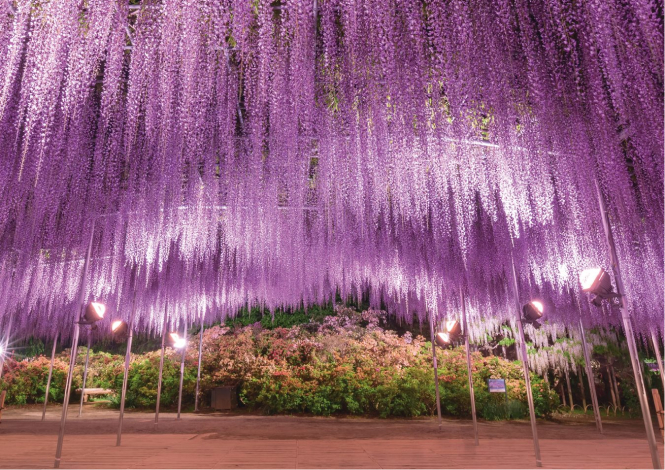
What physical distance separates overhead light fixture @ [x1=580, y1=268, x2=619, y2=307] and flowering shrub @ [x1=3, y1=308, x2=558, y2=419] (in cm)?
642

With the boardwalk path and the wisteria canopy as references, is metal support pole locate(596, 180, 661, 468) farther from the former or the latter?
the boardwalk path

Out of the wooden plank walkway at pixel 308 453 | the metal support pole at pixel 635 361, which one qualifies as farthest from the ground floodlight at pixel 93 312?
the metal support pole at pixel 635 361

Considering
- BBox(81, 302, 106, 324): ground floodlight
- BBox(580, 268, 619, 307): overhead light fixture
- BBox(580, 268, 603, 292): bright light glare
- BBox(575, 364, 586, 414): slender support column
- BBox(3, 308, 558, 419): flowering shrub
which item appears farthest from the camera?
BBox(575, 364, 586, 414): slender support column

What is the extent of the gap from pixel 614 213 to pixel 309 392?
24.3 ft

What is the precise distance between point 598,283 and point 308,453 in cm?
351

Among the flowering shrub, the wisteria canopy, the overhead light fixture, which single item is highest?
the wisteria canopy

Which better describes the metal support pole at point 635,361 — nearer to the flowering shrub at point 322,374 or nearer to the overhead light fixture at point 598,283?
the overhead light fixture at point 598,283

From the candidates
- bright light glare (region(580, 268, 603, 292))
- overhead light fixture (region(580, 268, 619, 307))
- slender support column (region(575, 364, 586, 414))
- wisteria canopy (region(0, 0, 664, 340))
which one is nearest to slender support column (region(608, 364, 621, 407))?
slender support column (region(575, 364, 586, 414))

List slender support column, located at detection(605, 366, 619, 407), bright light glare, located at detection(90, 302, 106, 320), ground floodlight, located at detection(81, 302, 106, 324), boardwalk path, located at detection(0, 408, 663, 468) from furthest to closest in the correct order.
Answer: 1. slender support column, located at detection(605, 366, 619, 407)
2. bright light glare, located at detection(90, 302, 106, 320)
3. ground floodlight, located at detection(81, 302, 106, 324)
4. boardwalk path, located at detection(0, 408, 663, 468)

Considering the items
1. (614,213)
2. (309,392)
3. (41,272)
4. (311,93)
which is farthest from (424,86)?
(41,272)

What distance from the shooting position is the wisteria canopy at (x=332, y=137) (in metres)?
3.57

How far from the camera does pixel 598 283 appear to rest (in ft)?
12.8

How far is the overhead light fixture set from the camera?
372cm

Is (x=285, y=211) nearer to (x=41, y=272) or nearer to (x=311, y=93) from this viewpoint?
(x=311, y=93)
